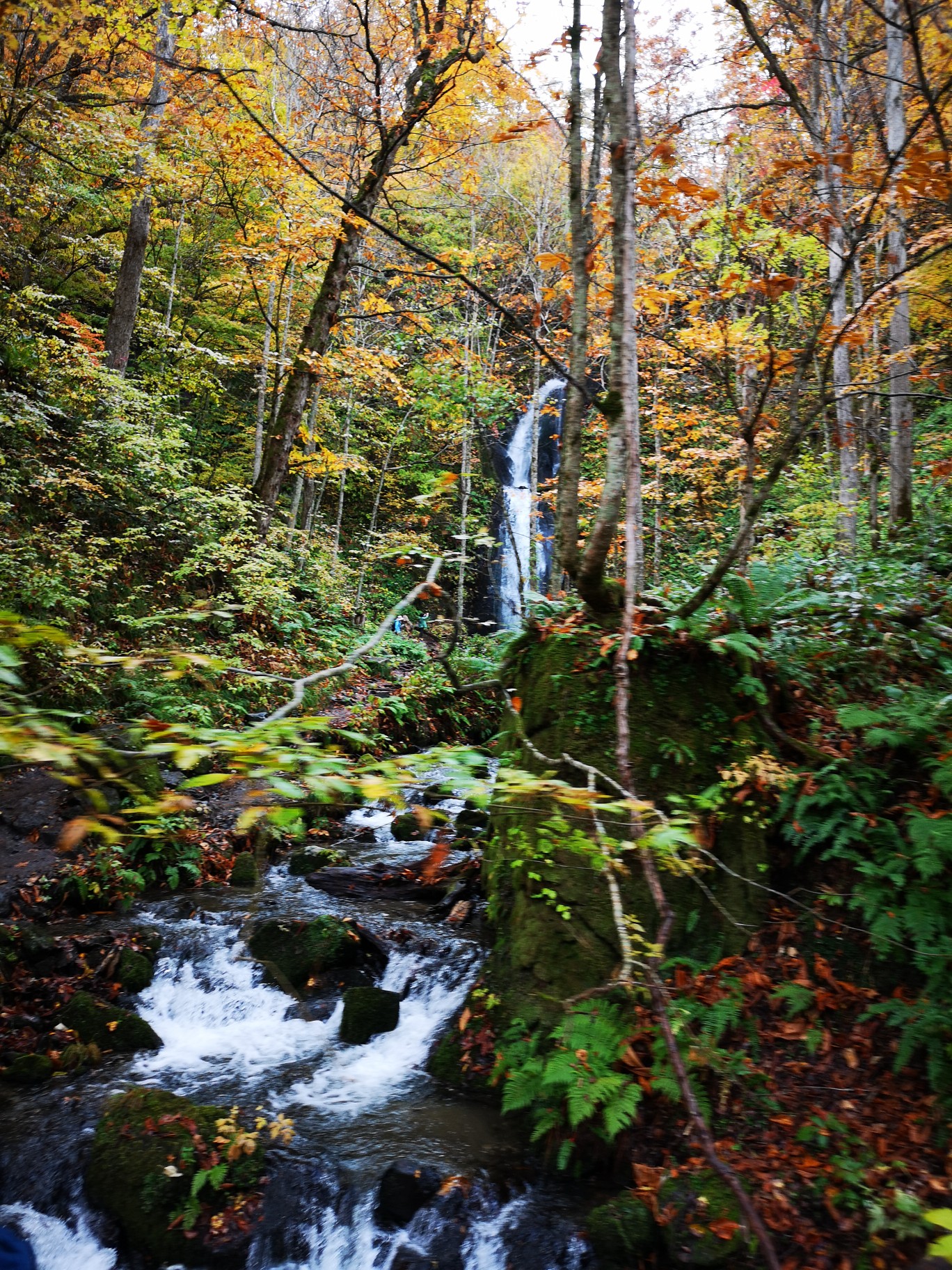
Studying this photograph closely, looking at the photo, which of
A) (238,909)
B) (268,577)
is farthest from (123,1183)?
(268,577)

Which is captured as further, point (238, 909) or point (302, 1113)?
point (238, 909)

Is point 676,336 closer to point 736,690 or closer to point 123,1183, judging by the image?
point 736,690

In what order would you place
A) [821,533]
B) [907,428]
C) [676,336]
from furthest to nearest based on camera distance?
1. [821,533]
2. [676,336]
3. [907,428]

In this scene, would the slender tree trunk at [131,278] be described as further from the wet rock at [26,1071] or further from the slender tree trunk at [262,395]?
the wet rock at [26,1071]

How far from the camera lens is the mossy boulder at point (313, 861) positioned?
8.02 m

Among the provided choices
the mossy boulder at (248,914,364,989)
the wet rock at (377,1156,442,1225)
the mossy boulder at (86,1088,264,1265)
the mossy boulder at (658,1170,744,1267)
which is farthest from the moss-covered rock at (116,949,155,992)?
the mossy boulder at (658,1170,744,1267)

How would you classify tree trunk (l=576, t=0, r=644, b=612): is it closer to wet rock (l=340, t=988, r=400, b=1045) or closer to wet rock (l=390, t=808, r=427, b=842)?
wet rock (l=340, t=988, r=400, b=1045)

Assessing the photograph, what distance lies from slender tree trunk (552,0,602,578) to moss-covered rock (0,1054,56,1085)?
525 centimetres

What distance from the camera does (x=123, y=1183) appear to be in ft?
13.8

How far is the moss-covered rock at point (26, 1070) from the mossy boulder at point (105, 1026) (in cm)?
37

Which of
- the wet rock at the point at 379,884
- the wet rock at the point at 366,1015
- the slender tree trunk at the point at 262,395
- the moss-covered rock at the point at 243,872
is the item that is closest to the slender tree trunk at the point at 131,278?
the slender tree trunk at the point at 262,395

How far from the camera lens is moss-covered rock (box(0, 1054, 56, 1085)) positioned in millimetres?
4953

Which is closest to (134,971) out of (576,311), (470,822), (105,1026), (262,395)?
(105,1026)

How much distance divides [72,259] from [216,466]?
5.35 metres
